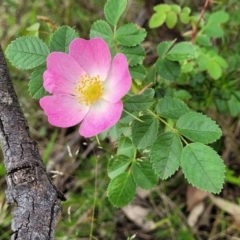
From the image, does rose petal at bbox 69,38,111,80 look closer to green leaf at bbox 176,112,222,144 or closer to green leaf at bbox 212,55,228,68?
green leaf at bbox 176,112,222,144

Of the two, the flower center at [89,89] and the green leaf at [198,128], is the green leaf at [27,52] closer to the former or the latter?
the flower center at [89,89]

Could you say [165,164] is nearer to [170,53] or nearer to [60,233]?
[170,53]

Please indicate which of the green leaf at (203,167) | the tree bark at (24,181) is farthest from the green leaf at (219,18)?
the tree bark at (24,181)

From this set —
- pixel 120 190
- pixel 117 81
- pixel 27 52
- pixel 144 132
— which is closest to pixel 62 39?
pixel 27 52

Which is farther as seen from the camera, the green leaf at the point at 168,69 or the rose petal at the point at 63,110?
the green leaf at the point at 168,69

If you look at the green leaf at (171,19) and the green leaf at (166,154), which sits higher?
the green leaf at (166,154)

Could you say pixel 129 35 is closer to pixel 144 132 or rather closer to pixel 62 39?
pixel 62 39

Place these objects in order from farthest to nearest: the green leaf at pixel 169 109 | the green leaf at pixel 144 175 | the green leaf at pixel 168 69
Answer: the green leaf at pixel 168 69
the green leaf at pixel 144 175
the green leaf at pixel 169 109

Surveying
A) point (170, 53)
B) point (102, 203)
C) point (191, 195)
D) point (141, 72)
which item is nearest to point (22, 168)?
point (141, 72)
